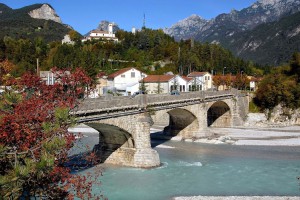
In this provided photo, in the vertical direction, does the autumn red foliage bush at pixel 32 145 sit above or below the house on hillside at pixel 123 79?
below

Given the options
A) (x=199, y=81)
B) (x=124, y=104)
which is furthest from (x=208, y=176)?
(x=199, y=81)

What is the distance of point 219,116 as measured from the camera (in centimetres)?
6366

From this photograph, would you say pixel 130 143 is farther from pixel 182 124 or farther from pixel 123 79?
pixel 123 79

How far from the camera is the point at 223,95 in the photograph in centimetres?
5897

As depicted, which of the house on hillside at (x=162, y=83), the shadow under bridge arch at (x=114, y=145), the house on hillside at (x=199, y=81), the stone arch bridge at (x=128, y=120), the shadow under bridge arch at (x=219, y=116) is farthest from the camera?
the house on hillside at (x=199, y=81)

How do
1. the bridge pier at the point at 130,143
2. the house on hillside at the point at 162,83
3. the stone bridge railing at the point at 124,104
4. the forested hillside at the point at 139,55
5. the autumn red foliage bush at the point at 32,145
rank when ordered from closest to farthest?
the autumn red foliage bush at the point at 32,145 < the stone bridge railing at the point at 124,104 < the bridge pier at the point at 130,143 < the house on hillside at the point at 162,83 < the forested hillside at the point at 139,55

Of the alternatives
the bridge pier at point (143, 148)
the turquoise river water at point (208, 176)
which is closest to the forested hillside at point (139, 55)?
the turquoise river water at point (208, 176)

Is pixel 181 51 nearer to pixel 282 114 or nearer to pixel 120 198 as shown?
pixel 282 114

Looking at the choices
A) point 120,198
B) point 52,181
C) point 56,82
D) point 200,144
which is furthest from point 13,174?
point 200,144

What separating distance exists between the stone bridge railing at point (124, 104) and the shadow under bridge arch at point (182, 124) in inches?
98.0

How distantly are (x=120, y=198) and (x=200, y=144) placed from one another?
2265 centimetres

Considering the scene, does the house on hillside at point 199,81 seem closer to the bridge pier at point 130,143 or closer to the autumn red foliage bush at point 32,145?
the bridge pier at point 130,143

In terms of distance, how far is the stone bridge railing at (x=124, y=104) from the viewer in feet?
81.8

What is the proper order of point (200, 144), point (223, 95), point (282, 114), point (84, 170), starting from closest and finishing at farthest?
point (84, 170), point (200, 144), point (223, 95), point (282, 114)
